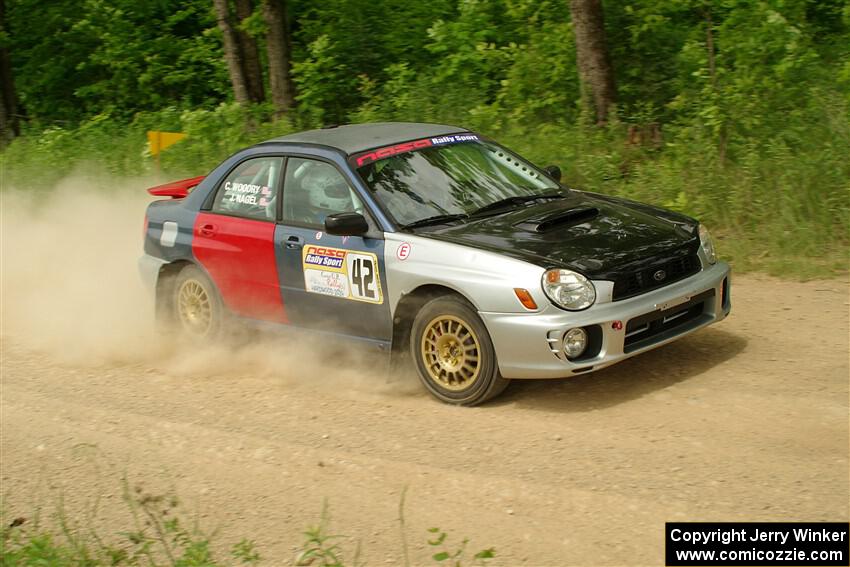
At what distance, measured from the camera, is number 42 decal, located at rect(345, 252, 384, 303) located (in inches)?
280

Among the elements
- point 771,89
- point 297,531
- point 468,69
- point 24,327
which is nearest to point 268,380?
point 297,531

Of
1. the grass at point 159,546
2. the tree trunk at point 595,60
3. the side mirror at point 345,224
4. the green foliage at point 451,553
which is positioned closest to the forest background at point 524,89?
the tree trunk at point 595,60

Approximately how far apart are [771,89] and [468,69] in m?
5.16

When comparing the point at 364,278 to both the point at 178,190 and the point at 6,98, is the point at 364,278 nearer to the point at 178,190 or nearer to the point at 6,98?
the point at 178,190

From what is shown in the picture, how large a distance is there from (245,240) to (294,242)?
56 centimetres

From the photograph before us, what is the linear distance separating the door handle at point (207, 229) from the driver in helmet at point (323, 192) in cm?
96

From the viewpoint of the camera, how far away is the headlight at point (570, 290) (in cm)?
636

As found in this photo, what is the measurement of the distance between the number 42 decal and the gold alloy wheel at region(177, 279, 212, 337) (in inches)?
67.4

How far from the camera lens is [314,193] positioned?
7.65m

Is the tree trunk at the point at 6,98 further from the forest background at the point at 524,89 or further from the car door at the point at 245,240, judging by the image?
the car door at the point at 245,240

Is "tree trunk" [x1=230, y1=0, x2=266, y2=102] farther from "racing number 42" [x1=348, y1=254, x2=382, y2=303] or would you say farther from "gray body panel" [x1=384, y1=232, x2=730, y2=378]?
"gray body panel" [x1=384, y1=232, x2=730, y2=378]

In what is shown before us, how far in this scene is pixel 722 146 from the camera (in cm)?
1118

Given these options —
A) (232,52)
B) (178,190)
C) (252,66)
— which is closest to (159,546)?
(178,190)

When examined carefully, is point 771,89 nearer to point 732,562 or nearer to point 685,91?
point 685,91
